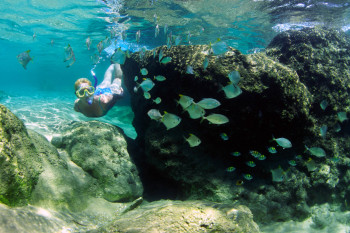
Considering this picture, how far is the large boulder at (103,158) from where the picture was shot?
5.11m

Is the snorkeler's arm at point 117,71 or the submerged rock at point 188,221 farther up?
the snorkeler's arm at point 117,71

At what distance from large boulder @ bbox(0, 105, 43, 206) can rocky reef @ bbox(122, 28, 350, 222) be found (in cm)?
294

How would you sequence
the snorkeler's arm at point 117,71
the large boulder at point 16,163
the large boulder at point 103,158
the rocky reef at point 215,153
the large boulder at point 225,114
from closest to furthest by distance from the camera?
the large boulder at point 16,163
the rocky reef at point 215,153
the large boulder at point 225,114
the large boulder at point 103,158
the snorkeler's arm at point 117,71

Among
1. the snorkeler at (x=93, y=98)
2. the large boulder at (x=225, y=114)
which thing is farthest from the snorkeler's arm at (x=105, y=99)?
the large boulder at (x=225, y=114)

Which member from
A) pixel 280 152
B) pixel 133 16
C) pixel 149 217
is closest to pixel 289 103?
pixel 280 152

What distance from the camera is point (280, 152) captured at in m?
5.59

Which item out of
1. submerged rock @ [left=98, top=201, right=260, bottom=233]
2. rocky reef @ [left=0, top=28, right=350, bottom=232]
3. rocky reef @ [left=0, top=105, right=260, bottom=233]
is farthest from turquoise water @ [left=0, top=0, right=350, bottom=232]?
submerged rock @ [left=98, top=201, right=260, bottom=233]

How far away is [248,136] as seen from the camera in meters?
5.25

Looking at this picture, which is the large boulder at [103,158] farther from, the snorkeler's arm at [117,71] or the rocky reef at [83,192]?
the snorkeler's arm at [117,71]

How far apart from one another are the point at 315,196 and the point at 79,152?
741cm

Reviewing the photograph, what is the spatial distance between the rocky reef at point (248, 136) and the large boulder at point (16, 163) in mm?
2942

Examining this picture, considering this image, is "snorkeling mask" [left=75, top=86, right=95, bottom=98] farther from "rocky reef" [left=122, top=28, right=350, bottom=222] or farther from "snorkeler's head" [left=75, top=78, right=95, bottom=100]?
"rocky reef" [left=122, top=28, right=350, bottom=222]

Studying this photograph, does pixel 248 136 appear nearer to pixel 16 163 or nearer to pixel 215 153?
pixel 215 153

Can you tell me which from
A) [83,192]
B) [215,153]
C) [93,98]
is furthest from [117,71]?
[215,153]
